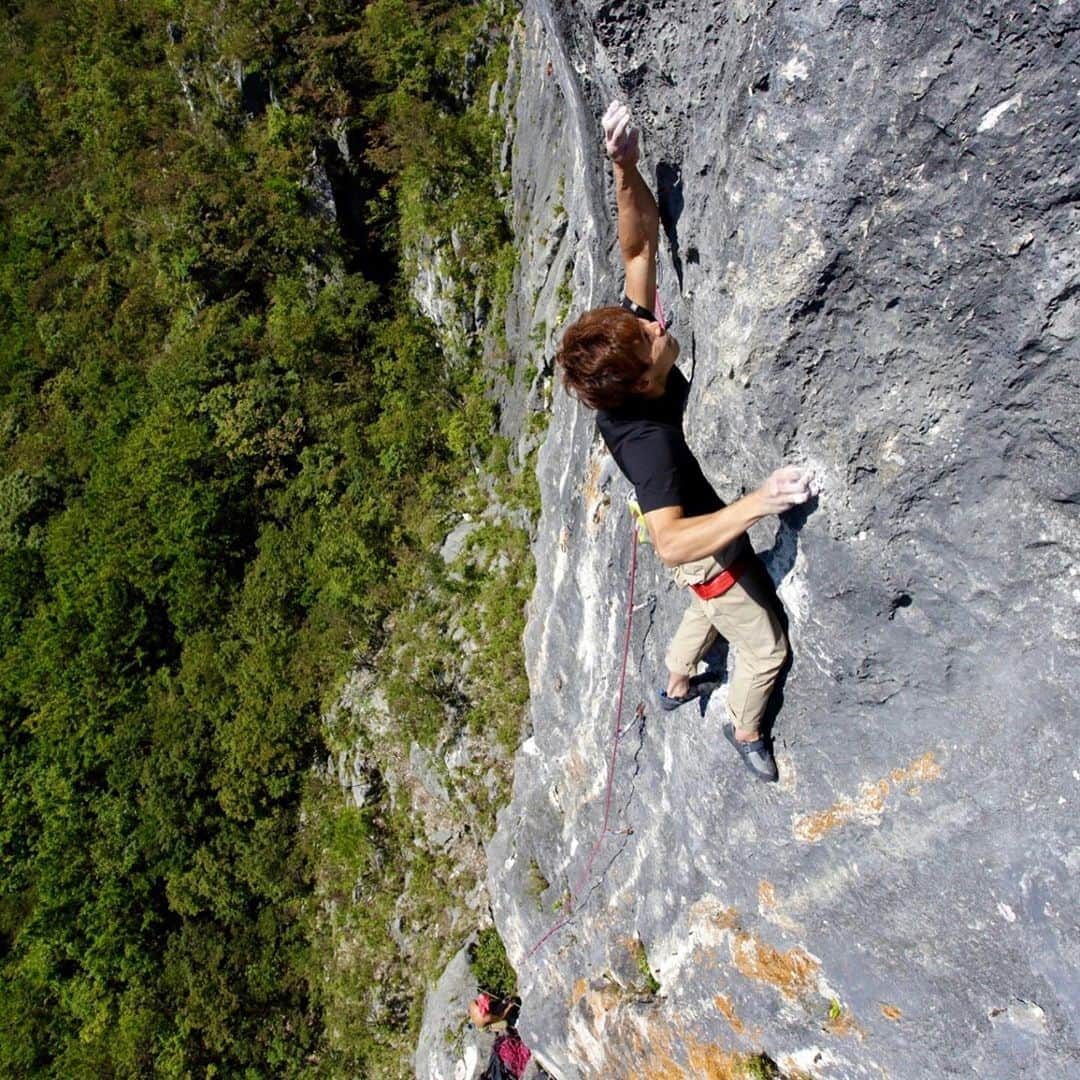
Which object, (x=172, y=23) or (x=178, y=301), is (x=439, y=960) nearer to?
(x=178, y=301)

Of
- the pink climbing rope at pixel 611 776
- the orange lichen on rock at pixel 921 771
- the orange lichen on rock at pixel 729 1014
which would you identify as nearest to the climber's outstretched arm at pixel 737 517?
the orange lichen on rock at pixel 921 771

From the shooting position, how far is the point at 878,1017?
4.13 m

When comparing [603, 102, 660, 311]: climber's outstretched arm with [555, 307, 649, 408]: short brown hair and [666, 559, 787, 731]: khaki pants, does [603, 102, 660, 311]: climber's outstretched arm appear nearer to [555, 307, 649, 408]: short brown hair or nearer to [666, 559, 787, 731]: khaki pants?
[555, 307, 649, 408]: short brown hair

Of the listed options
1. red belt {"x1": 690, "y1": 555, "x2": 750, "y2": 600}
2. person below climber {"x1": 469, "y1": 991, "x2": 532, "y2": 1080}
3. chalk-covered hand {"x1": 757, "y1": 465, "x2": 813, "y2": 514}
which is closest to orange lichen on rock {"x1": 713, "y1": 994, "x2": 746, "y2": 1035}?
red belt {"x1": 690, "y1": 555, "x2": 750, "y2": 600}

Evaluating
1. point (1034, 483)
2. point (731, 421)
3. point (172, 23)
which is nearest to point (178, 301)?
point (172, 23)

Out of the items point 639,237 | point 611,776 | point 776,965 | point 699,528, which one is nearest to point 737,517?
point 699,528

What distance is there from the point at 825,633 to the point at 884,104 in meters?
2.31

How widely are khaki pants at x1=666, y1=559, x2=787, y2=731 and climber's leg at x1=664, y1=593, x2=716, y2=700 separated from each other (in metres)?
0.09

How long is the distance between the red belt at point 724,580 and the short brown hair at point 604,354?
3.45 feet

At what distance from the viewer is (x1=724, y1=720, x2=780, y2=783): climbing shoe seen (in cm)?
441

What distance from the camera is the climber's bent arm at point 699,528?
345cm

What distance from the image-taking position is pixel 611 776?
22.4 feet

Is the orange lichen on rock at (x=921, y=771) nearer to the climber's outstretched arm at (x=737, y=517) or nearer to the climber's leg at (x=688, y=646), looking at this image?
the climber's leg at (x=688, y=646)

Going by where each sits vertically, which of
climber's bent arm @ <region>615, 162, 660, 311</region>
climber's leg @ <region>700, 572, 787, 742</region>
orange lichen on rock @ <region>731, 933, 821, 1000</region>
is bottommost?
orange lichen on rock @ <region>731, 933, 821, 1000</region>
